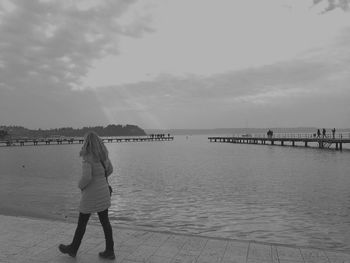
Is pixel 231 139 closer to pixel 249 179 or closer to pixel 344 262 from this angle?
pixel 249 179

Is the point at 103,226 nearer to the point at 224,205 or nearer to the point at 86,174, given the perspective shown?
the point at 86,174

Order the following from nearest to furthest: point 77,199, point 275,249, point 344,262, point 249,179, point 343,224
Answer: point 344,262 < point 275,249 < point 343,224 < point 77,199 < point 249,179

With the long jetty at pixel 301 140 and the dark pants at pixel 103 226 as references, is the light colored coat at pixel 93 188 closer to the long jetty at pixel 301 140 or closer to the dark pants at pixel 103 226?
the dark pants at pixel 103 226

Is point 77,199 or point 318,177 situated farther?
point 318,177

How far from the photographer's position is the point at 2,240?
6.37 m

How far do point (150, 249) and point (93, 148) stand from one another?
201 centimetres

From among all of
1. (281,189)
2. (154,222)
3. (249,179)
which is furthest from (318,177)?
(154,222)

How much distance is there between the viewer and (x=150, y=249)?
229 inches

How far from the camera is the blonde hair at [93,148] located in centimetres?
516

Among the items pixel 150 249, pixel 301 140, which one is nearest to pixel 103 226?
pixel 150 249

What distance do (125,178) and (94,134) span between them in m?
17.8

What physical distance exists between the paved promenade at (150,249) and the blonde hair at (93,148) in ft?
5.35

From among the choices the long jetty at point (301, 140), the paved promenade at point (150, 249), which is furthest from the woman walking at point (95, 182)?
the long jetty at point (301, 140)

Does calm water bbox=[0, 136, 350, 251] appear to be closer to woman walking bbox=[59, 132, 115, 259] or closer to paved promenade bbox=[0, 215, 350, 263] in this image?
paved promenade bbox=[0, 215, 350, 263]
